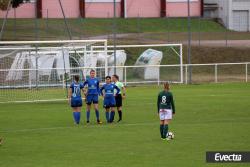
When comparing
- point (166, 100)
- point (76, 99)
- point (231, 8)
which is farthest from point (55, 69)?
point (231, 8)

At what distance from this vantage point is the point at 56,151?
23156 mm

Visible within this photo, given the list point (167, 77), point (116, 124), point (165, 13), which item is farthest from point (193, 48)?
point (116, 124)

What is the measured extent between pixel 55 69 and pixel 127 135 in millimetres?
14777

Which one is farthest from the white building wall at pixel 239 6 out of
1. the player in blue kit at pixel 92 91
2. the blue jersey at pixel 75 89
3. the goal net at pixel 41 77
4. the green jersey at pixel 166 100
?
the green jersey at pixel 166 100

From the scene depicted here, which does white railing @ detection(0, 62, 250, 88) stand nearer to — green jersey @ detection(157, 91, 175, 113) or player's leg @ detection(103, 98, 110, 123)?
player's leg @ detection(103, 98, 110, 123)

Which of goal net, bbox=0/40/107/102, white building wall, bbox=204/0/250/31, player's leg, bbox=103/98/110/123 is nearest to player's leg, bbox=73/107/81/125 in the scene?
player's leg, bbox=103/98/110/123

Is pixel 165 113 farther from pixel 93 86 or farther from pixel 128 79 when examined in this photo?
pixel 128 79

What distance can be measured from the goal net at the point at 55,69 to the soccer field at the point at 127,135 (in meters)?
1.04

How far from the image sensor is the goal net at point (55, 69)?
1604 inches

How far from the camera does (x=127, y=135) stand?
88.1 feet

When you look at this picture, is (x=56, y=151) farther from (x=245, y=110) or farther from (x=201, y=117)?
(x=245, y=110)

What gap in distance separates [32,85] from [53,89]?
1.32m

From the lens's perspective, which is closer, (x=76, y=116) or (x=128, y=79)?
(x=76, y=116)

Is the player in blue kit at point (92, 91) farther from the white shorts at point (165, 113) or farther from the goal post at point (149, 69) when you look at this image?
the goal post at point (149, 69)
